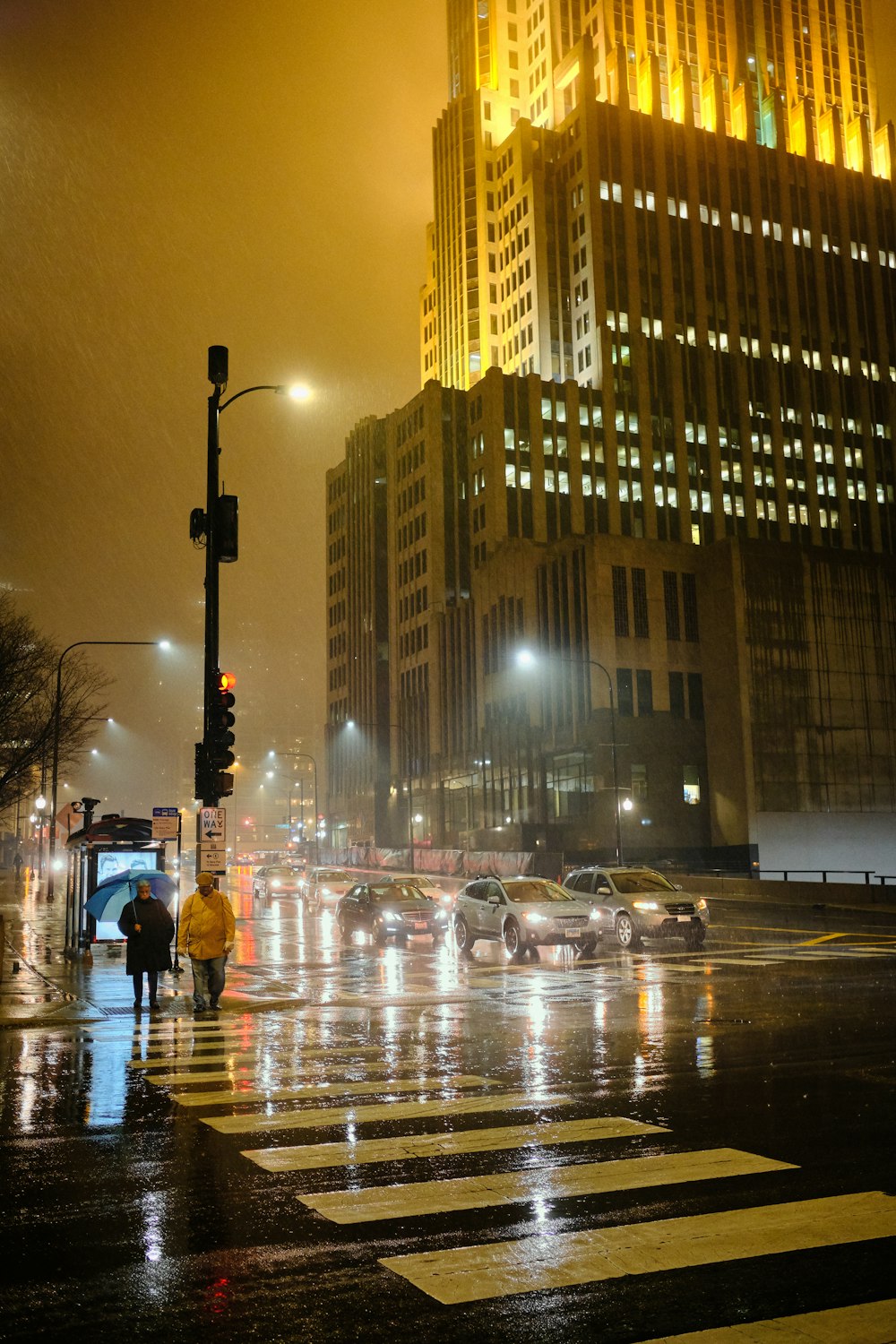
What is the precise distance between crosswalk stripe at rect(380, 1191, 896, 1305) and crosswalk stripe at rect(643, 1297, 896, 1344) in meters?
0.68

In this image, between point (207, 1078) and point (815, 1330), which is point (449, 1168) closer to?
point (815, 1330)

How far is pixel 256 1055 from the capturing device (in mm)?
11680

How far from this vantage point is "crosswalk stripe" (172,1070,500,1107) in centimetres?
932

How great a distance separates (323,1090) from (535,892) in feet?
50.9

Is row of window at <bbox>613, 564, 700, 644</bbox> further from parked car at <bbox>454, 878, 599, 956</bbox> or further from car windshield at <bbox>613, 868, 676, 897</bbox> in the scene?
parked car at <bbox>454, 878, 599, 956</bbox>

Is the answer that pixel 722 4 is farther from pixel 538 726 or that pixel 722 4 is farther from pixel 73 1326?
pixel 73 1326

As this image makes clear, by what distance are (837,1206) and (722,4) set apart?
15090cm

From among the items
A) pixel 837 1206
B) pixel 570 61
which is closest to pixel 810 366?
pixel 570 61

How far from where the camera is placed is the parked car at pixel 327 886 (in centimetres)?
4747

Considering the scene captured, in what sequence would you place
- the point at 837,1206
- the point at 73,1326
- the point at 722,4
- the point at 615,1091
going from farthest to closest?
the point at 722,4
the point at 615,1091
the point at 837,1206
the point at 73,1326

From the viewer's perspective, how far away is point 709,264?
369 feet

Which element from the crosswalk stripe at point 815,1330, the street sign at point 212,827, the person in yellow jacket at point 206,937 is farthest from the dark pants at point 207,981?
the crosswalk stripe at point 815,1330

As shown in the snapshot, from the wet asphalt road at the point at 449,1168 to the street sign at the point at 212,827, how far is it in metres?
2.98

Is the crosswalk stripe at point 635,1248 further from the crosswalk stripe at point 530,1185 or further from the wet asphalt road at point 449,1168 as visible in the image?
the crosswalk stripe at point 530,1185
